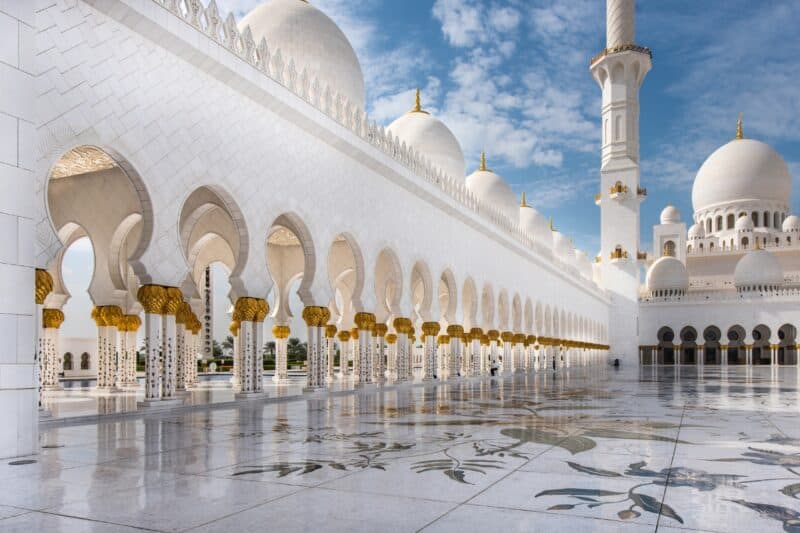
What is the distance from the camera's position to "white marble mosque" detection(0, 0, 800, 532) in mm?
2703

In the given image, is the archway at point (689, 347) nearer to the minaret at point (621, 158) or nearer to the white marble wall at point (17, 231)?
the minaret at point (621, 158)

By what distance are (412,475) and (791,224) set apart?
3635 cm

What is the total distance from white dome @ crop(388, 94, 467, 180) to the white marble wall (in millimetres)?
12227

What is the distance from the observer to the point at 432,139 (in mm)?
16188

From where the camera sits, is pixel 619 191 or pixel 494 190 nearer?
pixel 494 190

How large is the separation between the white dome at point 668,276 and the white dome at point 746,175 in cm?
475

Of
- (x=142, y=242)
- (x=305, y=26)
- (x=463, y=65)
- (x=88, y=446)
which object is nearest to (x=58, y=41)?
(x=142, y=242)

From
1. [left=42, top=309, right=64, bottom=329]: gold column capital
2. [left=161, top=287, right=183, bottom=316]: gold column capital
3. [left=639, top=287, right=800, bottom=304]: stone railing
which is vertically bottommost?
[left=42, top=309, right=64, bottom=329]: gold column capital

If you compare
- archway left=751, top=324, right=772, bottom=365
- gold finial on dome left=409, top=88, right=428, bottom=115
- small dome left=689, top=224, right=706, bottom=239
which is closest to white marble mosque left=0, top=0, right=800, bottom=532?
gold finial on dome left=409, top=88, right=428, bottom=115

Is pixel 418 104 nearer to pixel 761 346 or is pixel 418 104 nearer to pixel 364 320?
pixel 364 320

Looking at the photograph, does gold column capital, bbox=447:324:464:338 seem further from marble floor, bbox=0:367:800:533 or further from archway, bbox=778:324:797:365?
archway, bbox=778:324:797:365

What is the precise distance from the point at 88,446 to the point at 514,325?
16743 millimetres

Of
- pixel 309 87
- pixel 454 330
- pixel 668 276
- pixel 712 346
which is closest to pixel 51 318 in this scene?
pixel 309 87

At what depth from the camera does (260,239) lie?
8211 millimetres
